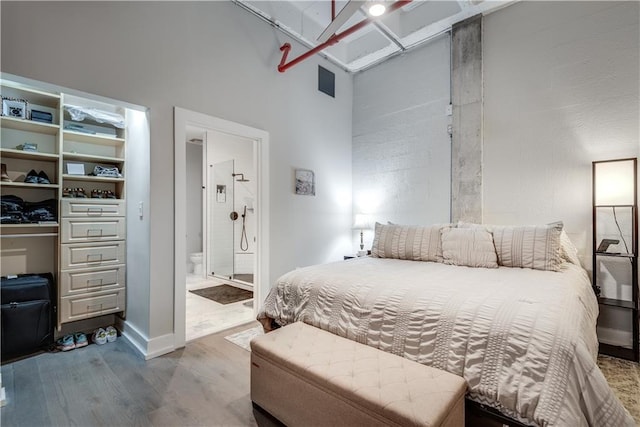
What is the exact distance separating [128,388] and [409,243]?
2507 millimetres

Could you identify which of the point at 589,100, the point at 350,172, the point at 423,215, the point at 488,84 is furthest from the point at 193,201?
the point at 589,100

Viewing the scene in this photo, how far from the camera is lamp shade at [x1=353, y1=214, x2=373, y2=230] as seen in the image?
13.9 feet

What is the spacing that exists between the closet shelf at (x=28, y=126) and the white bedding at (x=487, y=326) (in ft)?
8.06

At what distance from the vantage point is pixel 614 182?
8.04 ft

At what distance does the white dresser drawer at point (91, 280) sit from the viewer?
260 centimetres

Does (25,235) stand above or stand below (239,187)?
below

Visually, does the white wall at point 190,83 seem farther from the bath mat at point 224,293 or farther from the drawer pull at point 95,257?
the bath mat at point 224,293

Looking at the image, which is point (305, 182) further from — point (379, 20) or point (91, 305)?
point (91, 305)

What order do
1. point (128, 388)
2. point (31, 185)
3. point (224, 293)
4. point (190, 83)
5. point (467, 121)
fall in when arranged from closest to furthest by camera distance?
1. point (128, 388)
2. point (31, 185)
3. point (190, 83)
4. point (467, 121)
5. point (224, 293)

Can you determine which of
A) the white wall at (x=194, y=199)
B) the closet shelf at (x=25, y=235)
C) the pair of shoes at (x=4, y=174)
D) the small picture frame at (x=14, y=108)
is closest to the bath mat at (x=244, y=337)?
the closet shelf at (x=25, y=235)

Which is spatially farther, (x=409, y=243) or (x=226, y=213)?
(x=226, y=213)

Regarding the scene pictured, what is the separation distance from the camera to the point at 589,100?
2.67 meters

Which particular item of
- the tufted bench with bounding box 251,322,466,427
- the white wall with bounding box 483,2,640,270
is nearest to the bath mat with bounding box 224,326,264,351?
the tufted bench with bounding box 251,322,466,427

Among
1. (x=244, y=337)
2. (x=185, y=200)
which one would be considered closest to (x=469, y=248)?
(x=244, y=337)
